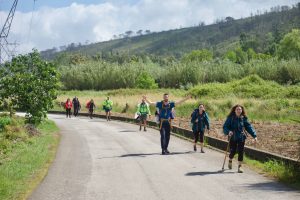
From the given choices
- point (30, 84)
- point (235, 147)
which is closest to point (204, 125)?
point (235, 147)

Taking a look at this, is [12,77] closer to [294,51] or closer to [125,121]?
[125,121]

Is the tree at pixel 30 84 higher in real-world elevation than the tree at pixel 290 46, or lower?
lower

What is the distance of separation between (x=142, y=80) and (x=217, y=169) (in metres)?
72.5

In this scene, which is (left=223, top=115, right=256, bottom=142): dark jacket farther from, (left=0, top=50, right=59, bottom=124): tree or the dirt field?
(left=0, top=50, right=59, bottom=124): tree

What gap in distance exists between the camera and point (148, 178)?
472 inches

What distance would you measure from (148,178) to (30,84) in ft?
63.4

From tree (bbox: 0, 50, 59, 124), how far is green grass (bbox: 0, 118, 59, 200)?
23.6 ft

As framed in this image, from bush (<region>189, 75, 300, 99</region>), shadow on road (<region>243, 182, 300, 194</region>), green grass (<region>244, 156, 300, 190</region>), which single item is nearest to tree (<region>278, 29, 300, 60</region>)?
bush (<region>189, 75, 300, 99</region>)

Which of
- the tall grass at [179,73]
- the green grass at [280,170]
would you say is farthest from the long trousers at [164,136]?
the tall grass at [179,73]

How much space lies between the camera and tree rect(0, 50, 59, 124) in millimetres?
29297

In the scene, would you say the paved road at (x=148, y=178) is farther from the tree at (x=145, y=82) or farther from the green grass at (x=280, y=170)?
the tree at (x=145, y=82)

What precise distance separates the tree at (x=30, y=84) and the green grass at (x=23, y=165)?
7.20 meters

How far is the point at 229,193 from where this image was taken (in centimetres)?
998

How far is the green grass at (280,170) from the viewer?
11430 millimetres
